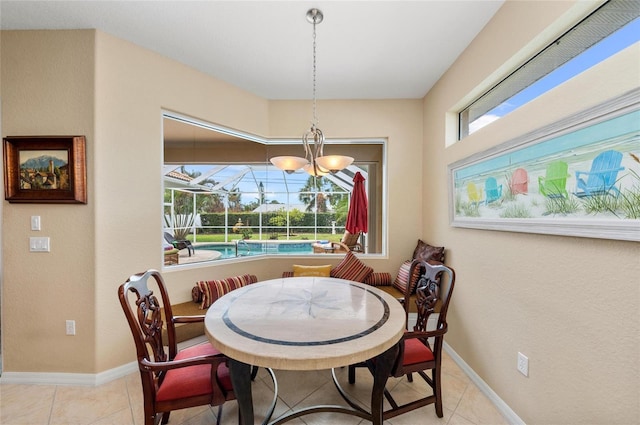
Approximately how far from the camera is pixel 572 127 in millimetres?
1218

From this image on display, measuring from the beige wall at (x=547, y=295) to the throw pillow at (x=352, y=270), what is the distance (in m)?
0.98

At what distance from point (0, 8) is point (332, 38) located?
8.05ft

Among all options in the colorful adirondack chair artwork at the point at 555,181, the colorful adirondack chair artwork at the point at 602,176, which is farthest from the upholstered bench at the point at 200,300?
the colorful adirondack chair artwork at the point at 602,176

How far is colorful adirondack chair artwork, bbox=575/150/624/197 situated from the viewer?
42.1 inches

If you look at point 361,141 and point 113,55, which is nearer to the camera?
point 113,55

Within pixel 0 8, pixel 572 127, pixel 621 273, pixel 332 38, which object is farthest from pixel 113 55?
pixel 621 273

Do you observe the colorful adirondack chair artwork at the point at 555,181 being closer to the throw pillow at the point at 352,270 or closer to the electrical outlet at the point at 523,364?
the electrical outlet at the point at 523,364

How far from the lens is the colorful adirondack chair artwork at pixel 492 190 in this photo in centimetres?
177

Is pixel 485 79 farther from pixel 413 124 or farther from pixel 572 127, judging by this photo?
pixel 413 124

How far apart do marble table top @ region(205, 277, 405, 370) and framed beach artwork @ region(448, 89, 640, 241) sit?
3.29 feet

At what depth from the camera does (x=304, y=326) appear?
1286 mm

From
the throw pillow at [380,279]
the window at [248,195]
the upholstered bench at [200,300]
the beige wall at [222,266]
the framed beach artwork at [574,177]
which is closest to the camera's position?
the framed beach artwork at [574,177]

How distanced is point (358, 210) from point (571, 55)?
239 centimetres

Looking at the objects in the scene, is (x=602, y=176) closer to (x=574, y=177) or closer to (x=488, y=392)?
(x=574, y=177)
